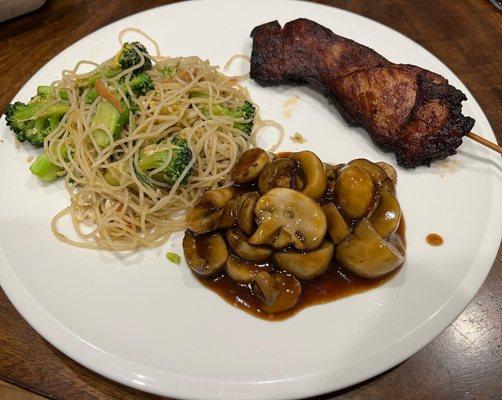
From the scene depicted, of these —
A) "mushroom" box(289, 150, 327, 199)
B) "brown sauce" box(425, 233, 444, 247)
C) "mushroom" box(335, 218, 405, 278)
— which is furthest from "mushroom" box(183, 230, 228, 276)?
"brown sauce" box(425, 233, 444, 247)

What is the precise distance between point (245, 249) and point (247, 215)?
0.80 feet

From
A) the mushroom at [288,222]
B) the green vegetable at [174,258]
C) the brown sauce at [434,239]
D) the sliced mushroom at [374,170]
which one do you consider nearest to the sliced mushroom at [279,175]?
the mushroom at [288,222]

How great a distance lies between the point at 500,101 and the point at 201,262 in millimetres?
3690

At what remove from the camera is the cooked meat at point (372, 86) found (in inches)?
147

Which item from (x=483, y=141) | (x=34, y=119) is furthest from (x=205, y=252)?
(x=483, y=141)

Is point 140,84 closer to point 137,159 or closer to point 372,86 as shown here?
point 137,159

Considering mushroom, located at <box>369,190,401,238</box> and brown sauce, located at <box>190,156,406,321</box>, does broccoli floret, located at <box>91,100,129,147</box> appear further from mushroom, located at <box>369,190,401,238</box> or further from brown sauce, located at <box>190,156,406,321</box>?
mushroom, located at <box>369,190,401,238</box>

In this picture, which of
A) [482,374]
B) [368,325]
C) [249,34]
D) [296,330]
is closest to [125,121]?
[249,34]

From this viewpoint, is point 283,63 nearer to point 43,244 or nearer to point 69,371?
point 43,244

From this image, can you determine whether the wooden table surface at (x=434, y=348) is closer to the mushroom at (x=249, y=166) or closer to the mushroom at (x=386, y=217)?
the mushroom at (x=386, y=217)

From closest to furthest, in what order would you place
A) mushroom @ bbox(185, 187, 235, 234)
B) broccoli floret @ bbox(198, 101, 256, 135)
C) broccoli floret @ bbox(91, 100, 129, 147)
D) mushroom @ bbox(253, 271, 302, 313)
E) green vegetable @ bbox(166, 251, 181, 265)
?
mushroom @ bbox(253, 271, 302, 313) → mushroom @ bbox(185, 187, 235, 234) → green vegetable @ bbox(166, 251, 181, 265) → broccoli floret @ bbox(91, 100, 129, 147) → broccoli floret @ bbox(198, 101, 256, 135)

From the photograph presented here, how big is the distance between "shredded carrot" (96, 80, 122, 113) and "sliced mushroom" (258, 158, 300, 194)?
1365 mm

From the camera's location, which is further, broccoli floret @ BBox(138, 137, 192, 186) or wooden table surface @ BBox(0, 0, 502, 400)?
broccoli floret @ BBox(138, 137, 192, 186)

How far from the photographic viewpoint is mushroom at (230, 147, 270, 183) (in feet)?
11.5
